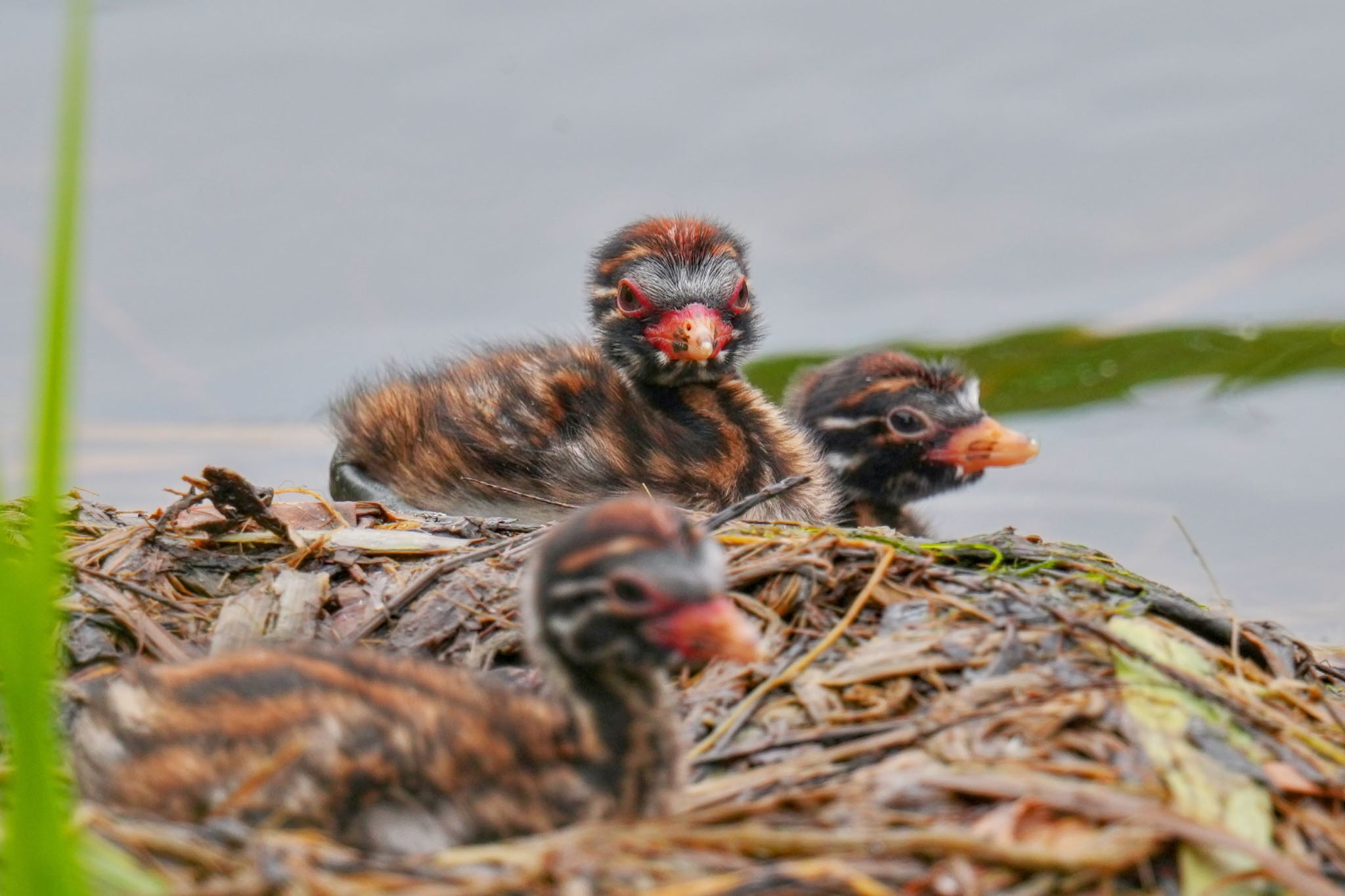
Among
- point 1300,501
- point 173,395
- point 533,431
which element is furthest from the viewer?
point 173,395

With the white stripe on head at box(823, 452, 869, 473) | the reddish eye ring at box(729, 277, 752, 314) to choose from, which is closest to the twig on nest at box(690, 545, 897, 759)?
the reddish eye ring at box(729, 277, 752, 314)

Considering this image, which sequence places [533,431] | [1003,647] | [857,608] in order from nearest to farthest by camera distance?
[1003,647] → [857,608] → [533,431]

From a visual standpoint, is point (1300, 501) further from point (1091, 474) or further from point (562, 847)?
point (562, 847)

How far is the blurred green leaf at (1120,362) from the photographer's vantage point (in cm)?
964

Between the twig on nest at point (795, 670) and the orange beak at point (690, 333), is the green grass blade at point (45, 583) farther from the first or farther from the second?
the orange beak at point (690, 333)

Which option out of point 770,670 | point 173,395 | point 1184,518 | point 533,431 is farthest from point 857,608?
point 173,395

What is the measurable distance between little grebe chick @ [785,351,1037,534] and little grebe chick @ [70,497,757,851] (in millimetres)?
3527

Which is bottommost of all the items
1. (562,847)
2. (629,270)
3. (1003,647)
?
(562,847)

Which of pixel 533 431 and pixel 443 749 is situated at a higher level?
pixel 533 431

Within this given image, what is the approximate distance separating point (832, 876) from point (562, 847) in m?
0.47

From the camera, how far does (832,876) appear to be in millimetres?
3336

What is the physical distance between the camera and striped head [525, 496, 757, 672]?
11.9 feet

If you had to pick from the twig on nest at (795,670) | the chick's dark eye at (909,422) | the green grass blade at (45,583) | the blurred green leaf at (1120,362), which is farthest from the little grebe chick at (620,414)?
the green grass blade at (45,583)

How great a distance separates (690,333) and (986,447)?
146 cm
